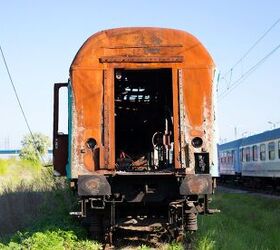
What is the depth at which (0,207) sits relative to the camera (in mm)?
16500

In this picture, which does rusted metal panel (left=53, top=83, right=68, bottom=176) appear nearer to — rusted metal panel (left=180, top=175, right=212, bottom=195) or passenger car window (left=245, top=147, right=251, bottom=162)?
rusted metal panel (left=180, top=175, right=212, bottom=195)

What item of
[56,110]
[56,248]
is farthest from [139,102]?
[56,248]

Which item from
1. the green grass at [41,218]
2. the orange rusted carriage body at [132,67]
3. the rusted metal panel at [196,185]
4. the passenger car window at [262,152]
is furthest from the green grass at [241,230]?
the passenger car window at [262,152]

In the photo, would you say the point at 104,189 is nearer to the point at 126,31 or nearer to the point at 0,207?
the point at 126,31

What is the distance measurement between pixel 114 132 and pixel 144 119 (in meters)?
3.90

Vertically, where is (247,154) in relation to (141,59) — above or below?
below

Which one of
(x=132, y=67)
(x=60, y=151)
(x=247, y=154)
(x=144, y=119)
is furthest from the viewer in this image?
(x=247, y=154)

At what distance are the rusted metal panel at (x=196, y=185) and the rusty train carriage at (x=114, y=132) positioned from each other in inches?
0.6

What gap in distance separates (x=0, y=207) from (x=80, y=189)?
812cm

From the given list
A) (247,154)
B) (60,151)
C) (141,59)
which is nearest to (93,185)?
(60,151)

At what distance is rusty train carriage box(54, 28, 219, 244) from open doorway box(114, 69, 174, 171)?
16.6 inches

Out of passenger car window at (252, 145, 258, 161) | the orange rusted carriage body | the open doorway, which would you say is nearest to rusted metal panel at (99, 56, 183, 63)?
the orange rusted carriage body

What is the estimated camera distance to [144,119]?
13.7 m

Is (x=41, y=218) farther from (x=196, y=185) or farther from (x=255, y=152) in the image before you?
(x=255, y=152)
